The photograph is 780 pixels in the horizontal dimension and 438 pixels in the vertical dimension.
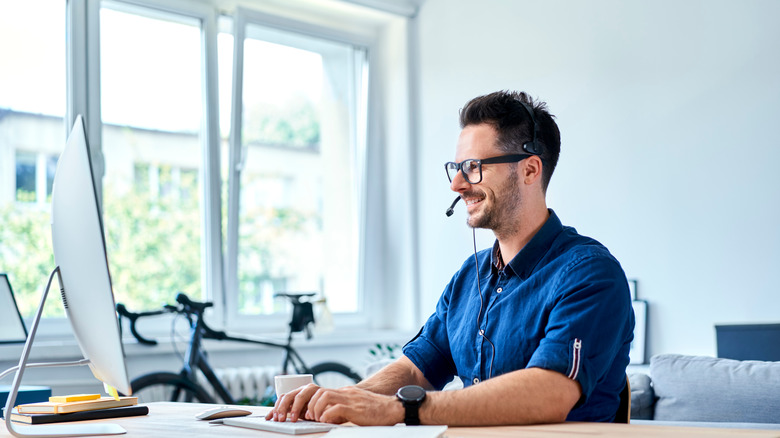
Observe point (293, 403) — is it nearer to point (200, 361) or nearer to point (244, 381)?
point (200, 361)

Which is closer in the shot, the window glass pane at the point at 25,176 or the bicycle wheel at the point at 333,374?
the window glass pane at the point at 25,176

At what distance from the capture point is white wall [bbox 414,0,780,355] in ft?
10.5

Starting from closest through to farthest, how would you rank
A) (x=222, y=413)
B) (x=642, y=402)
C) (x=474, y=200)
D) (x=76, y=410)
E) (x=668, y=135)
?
(x=222, y=413) → (x=76, y=410) → (x=474, y=200) → (x=642, y=402) → (x=668, y=135)

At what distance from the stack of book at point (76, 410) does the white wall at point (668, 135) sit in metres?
2.45

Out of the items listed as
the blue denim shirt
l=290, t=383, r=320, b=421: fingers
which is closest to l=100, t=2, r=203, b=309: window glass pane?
the blue denim shirt

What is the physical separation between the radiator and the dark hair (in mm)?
2483

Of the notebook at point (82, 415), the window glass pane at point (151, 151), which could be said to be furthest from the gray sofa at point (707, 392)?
the window glass pane at point (151, 151)

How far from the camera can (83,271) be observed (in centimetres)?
139

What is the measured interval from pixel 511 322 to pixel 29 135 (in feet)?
9.56

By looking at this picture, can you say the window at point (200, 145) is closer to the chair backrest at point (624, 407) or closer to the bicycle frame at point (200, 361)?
the bicycle frame at point (200, 361)

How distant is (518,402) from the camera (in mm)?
1438

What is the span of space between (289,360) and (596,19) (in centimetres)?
228

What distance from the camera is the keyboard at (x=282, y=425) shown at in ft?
4.34

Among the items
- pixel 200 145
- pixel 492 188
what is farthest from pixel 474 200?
pixel 200 145
